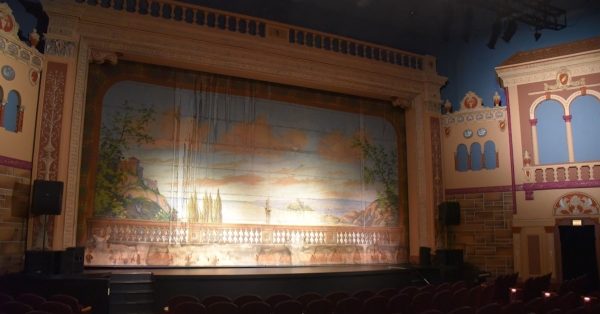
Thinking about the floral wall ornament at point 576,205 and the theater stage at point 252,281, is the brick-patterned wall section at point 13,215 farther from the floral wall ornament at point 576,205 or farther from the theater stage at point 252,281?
the floral wall ornament at point 576,205

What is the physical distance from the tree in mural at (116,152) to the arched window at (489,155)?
8.84 m

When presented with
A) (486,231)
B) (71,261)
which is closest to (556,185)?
(486,231)

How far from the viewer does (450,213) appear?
13.9 metres

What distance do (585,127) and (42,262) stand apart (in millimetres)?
12415

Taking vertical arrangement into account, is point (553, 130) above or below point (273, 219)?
above

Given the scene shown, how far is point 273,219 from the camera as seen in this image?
13.2 metres

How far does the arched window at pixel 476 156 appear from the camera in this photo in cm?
1446

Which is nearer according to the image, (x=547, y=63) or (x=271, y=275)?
(x=271, y=275)

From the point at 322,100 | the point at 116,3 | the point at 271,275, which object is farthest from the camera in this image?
the point at 322,100

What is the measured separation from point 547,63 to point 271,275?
9018 mm

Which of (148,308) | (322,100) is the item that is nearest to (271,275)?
(148,308)

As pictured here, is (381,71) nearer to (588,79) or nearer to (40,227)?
(588,79)

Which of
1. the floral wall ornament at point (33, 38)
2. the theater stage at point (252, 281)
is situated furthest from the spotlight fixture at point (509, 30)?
the floral wall ornament at point (33, 38)

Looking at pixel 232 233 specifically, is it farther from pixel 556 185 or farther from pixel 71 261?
pixel 556 185
